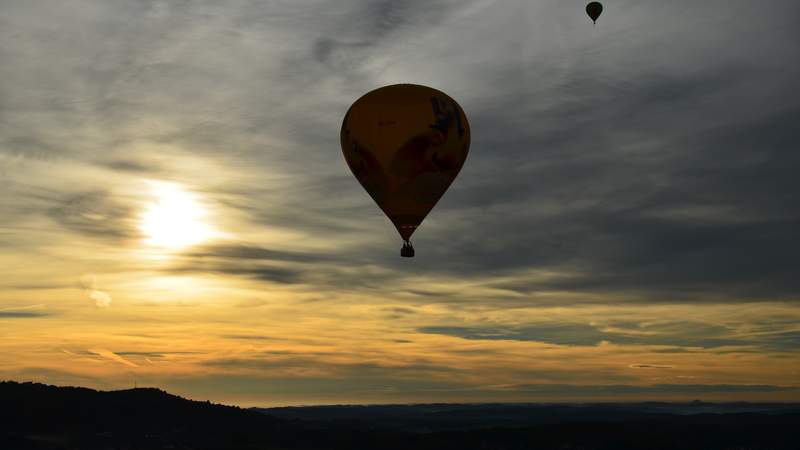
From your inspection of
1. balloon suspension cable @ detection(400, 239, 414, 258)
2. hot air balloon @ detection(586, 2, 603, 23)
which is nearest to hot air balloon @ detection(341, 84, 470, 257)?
balloon suspension cable @ detection(400, 239, 414, 258)

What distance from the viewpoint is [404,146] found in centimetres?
8325

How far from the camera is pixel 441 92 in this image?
86938mm

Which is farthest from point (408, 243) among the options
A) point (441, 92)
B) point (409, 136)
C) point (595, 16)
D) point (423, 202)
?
point (595, 16)

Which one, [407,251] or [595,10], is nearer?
[407,251]

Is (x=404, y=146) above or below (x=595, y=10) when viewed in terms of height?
below

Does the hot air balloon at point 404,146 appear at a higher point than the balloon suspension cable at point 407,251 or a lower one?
higher

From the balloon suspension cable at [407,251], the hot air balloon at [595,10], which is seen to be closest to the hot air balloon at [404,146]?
the balloon suspension cable at [407,251]

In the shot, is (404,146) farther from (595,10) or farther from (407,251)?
(595,10)

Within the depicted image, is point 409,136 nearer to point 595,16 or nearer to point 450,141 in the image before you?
point 450,141

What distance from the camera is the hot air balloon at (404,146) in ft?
274

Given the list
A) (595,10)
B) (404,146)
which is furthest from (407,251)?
(595,10)

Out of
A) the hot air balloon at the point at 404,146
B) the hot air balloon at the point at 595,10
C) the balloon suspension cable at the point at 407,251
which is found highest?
the hot air balloon at the point at 595,10

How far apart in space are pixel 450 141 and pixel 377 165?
7.77 meters

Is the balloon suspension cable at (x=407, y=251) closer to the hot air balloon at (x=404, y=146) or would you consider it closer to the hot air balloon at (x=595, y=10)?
the hot air balloon at (x=404, y=146)
